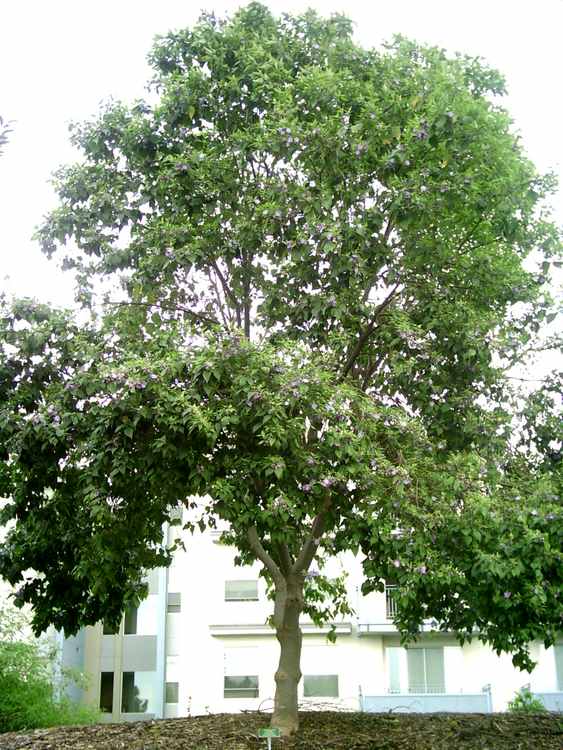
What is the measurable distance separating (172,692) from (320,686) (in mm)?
5555

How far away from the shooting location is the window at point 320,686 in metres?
25.0

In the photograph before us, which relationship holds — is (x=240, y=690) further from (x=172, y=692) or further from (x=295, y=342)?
(x=295, y=342)

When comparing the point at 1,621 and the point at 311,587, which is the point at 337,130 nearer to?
the point at 311,587

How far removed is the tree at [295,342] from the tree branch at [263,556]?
0.13 ft

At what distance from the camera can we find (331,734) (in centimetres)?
937

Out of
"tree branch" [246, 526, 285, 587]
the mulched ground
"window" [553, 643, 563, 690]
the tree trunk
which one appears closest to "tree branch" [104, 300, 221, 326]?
"tree branch" [246, 526, 285, 587]

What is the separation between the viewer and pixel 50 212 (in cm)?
1026

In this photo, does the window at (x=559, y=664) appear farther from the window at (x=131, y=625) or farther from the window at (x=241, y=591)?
the window at (x=131, y=625)

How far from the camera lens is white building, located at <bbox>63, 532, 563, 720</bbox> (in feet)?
81.1

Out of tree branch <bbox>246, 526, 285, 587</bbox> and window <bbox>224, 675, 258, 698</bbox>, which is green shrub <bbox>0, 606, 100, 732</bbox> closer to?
window <bbox>224, 675, 258, 698</bbox>

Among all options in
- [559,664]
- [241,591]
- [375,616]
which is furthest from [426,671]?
[241,591]

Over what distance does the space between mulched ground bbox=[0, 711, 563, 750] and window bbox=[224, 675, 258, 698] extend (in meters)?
15.6

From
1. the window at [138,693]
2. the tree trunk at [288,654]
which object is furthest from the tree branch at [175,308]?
the window at [138,693]

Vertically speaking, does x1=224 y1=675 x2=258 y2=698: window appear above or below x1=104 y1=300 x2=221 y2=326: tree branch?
below
